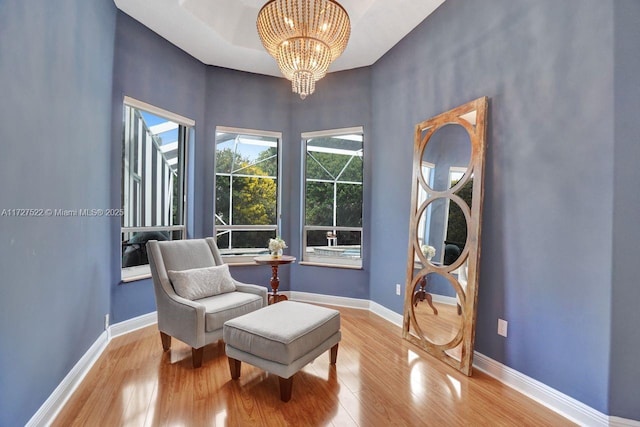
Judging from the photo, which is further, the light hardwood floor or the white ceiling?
the white ceiling

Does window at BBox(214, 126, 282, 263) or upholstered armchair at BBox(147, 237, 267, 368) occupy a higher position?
window at BBox(214, 126, 282, 263)

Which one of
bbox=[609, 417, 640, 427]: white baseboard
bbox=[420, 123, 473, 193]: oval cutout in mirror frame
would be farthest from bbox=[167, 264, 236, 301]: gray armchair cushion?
bbox=[609, 417, 640, 427]: white baseboard

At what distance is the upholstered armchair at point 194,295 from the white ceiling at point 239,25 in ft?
7.21

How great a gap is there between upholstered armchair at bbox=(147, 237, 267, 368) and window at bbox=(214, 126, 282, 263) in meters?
1.05

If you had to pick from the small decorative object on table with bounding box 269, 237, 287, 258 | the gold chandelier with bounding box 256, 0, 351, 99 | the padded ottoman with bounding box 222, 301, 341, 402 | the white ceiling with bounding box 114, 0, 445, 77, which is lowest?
the padded ottoman with bounding box 222, 301, 341, 402

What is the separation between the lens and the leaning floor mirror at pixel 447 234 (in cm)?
243

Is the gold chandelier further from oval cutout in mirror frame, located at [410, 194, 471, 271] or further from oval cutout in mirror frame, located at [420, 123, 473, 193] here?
oval cutout in mirror frame, located at [410, 194, 471, 271]

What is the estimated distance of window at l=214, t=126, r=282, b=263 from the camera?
414 centimetres

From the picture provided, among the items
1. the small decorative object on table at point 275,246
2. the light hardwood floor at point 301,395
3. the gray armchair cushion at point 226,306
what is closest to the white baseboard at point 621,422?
the light hardwood floor at point 301,395

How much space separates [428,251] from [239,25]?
311cm

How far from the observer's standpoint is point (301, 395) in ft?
6.72

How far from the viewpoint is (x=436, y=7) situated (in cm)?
293

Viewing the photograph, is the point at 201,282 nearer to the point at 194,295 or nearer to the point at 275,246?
the point at 194,295

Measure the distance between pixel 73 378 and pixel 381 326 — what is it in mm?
2634
